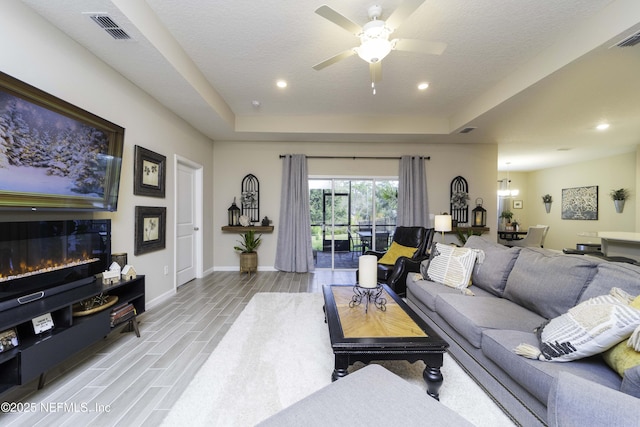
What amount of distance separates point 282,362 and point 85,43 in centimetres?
327

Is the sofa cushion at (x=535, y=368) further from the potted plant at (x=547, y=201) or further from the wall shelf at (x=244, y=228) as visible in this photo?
the potted plant at (x=547, y=201)

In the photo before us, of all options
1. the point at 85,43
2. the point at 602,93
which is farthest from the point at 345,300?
the point at 602,93

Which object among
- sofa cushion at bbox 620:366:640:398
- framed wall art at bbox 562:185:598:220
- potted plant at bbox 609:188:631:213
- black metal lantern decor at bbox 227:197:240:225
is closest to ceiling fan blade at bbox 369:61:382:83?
sofa cushion at bbox 620:366:640:398

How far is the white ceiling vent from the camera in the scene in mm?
1949

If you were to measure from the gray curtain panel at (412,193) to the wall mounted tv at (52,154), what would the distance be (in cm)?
471

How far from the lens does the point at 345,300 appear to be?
94.1 inches

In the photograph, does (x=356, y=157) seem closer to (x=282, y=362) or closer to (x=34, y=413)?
(x=282, y=362)

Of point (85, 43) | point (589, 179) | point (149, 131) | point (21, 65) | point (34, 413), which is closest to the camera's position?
point (34, 413)

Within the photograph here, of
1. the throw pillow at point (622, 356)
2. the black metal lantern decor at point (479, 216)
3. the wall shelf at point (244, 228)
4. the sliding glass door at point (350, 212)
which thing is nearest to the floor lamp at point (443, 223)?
the sliding glass door at point (350, 212)

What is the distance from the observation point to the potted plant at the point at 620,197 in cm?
653

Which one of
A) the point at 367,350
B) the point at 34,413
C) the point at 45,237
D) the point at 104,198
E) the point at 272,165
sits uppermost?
the point at 272,165

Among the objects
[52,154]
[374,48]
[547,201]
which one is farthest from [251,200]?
[547,201]

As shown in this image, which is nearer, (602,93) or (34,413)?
(34,413)

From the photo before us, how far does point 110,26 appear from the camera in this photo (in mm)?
A: 2047
